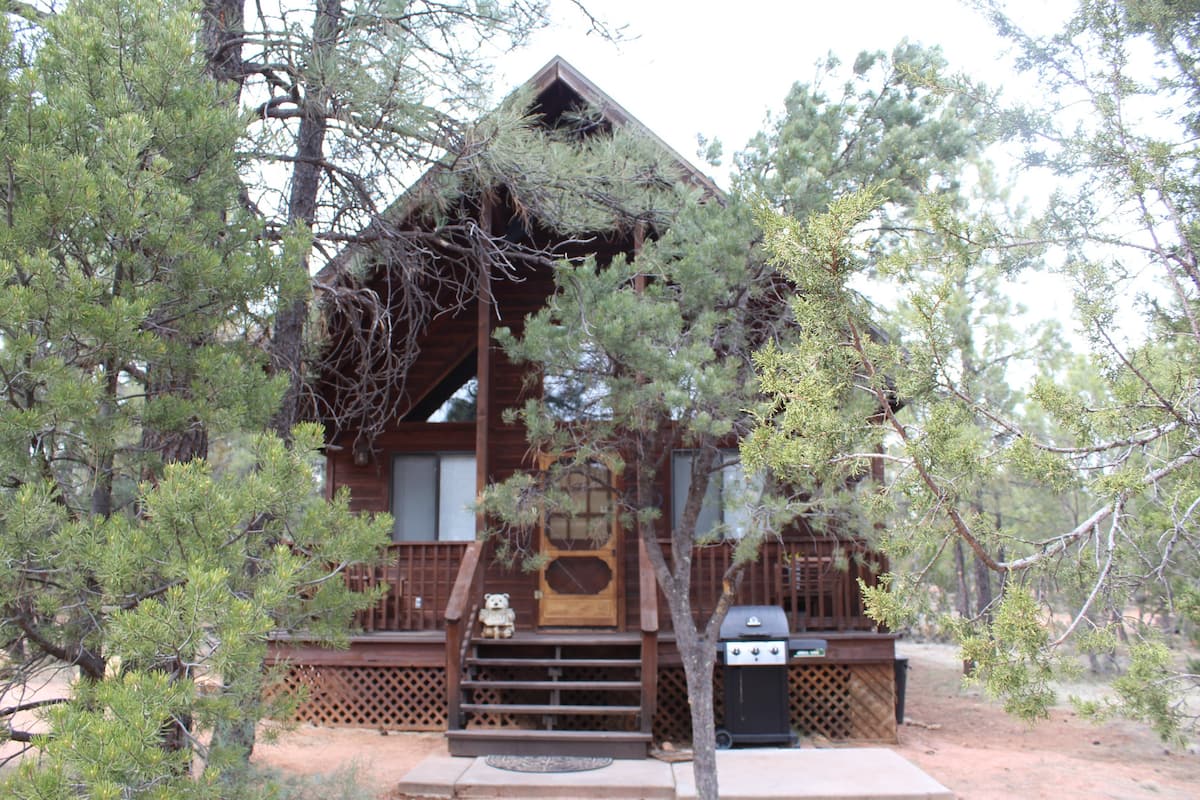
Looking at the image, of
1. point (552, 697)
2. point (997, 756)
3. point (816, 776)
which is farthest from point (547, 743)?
point (997, 756)

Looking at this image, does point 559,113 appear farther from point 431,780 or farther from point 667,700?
point 431,780

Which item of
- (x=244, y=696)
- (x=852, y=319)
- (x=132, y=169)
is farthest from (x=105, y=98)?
(x=852, y=319)

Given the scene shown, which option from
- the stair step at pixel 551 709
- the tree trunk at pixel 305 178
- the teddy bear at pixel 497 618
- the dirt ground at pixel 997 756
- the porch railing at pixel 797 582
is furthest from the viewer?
the porch railing at pixel 797 582

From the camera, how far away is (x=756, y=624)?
27.6 feet

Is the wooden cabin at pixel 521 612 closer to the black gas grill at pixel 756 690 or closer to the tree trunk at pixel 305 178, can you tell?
the black gas grill at pixel 756 690

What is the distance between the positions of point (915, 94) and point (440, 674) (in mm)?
6876

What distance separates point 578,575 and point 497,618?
4.96 ft

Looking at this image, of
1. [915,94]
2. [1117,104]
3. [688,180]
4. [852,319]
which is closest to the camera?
[852,319]

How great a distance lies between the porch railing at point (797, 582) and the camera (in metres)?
9.09

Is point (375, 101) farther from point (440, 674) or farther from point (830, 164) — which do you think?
point (440, 674)

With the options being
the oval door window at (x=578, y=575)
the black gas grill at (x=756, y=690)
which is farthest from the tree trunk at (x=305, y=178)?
the black gas grill at (x=756, y=690)

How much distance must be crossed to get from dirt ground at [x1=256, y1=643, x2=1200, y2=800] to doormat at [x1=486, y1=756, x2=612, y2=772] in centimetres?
78

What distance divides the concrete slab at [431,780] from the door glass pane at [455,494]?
3.90 meters

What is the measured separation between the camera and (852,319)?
361cm
